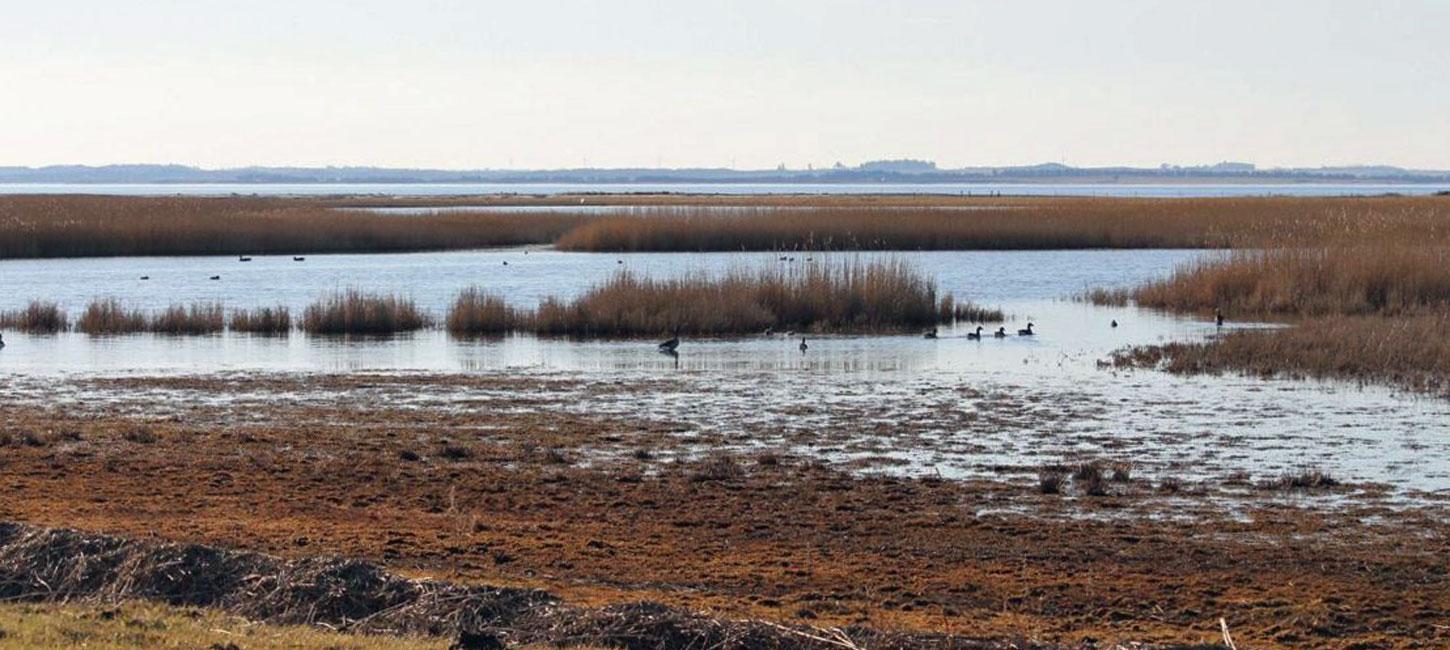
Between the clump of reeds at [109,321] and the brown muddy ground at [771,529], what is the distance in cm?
1211

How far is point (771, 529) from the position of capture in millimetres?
10820

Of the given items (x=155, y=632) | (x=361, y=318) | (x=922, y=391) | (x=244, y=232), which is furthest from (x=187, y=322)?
(x=244, y=232)

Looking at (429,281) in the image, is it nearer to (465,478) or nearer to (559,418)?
(559,418)

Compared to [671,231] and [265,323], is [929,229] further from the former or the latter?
[265,323]

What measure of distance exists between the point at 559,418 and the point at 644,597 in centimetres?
796

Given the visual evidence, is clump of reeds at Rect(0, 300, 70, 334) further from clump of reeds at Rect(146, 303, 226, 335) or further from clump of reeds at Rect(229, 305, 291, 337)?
clump of reeds at Rect(229, 305, 291, 337)

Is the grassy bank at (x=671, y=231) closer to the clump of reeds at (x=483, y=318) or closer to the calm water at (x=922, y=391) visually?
the calm water at (x=922, y=391)

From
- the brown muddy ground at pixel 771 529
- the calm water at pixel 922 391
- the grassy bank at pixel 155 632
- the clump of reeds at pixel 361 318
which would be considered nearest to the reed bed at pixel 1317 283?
the calm water at pixel 922 391

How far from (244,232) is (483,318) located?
26296 millimetres

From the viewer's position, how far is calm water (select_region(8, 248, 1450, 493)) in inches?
567

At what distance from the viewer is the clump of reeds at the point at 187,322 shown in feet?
88.0

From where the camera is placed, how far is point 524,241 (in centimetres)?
5728

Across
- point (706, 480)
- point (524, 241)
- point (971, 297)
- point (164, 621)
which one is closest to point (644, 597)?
point (164, 621)

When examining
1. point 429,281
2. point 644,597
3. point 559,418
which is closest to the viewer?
point 644,597
